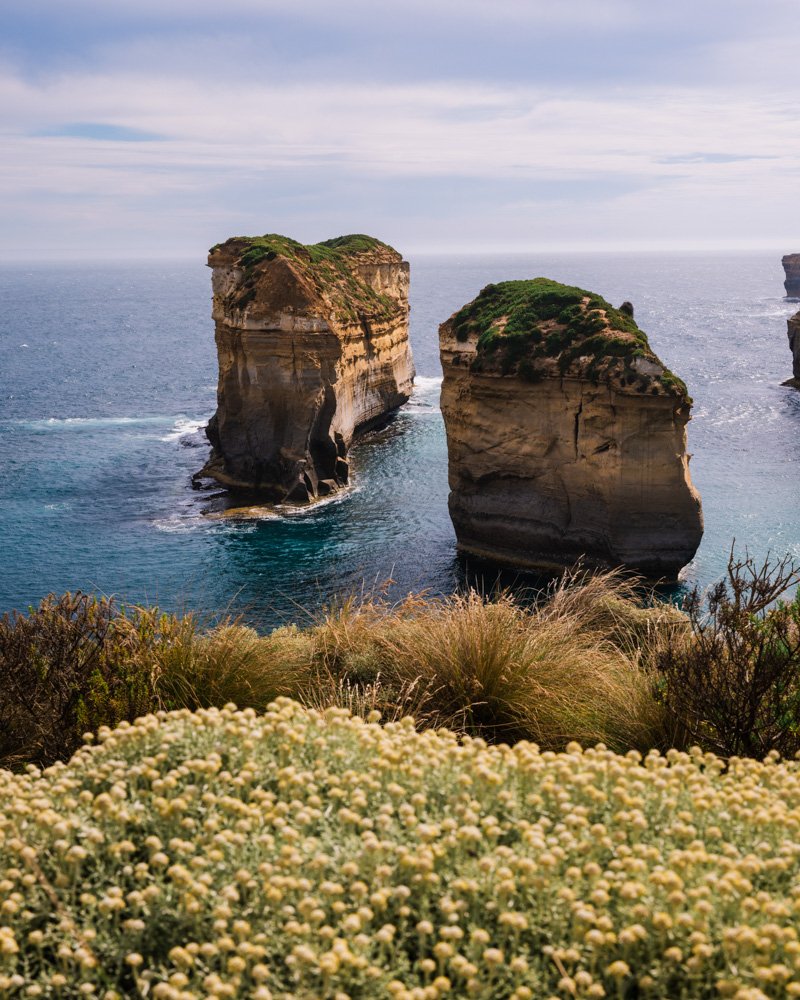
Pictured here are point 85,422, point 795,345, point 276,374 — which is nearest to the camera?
point 276,374

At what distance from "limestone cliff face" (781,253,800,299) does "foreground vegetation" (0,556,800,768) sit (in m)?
162

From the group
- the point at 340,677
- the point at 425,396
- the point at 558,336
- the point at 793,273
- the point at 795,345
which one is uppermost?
the point at 793,273

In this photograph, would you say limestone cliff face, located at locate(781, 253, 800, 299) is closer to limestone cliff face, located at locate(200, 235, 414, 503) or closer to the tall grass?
limestone cliff face, located at locate(200, 235, 414, 503)

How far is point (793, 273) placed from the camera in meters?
159

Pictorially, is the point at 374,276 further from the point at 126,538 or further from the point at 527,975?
the point at 527,975

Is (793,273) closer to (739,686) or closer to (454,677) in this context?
(454,677)

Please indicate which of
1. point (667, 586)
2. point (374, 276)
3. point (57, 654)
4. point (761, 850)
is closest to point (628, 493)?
point (667, 586)

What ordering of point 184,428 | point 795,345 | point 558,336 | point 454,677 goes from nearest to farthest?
point 454,677
point 558,336
point 184,428
point 795,345

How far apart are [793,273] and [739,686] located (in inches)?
6596

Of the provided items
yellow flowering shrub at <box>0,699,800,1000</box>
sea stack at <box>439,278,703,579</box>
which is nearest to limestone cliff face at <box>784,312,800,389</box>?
sea stack at <box>439,278,703,579</box>

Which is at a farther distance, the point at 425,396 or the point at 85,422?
the point at 425,396

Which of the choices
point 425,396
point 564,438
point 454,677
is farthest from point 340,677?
point 425,396

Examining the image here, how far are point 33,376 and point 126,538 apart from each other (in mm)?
54771

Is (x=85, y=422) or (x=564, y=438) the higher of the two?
(x=85, y=422)
